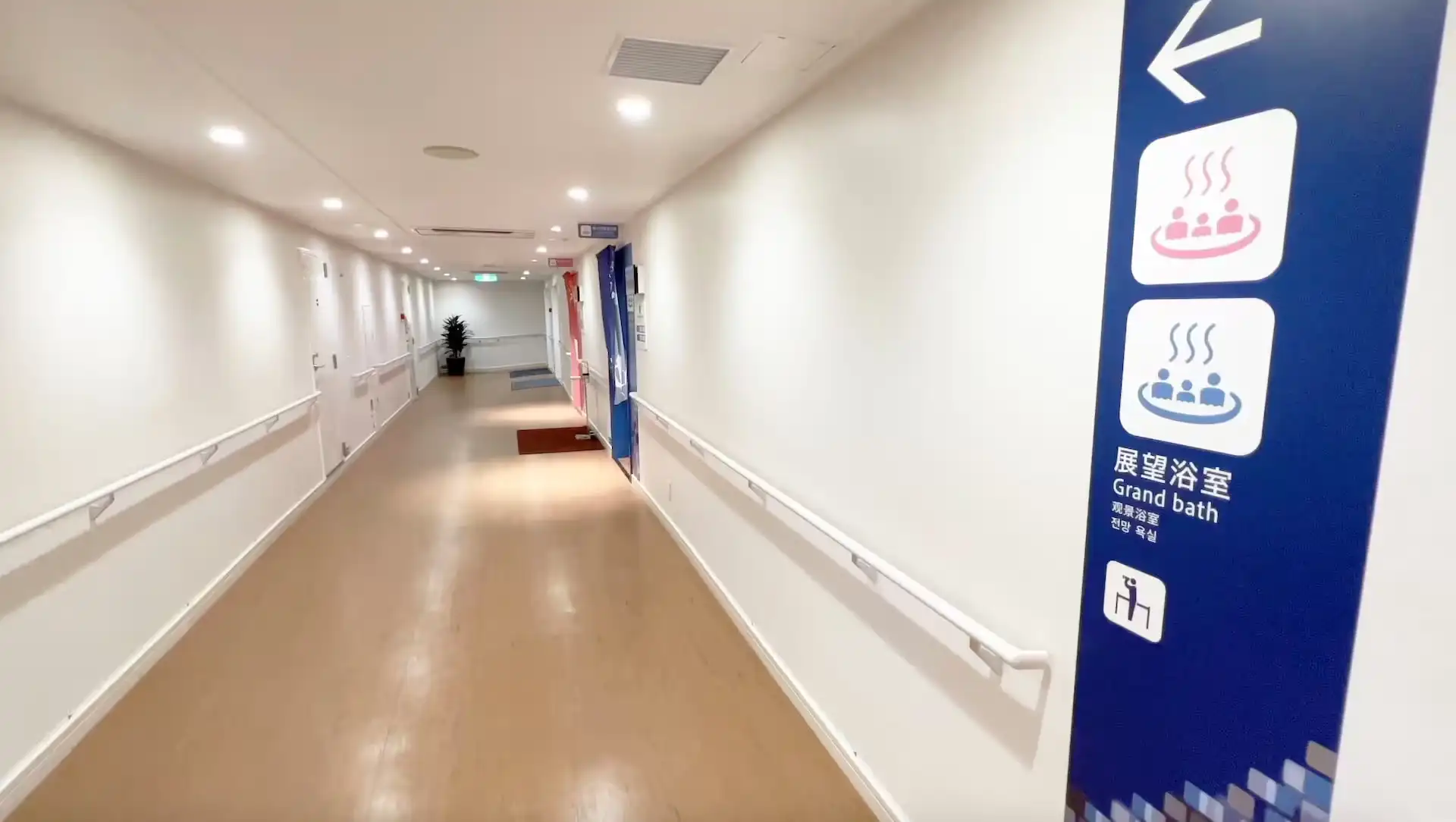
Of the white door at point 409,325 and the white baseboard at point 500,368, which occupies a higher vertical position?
the white door at point 409,325

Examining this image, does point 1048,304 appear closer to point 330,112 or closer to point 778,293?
point 778,293

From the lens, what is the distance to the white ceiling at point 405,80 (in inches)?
73.9

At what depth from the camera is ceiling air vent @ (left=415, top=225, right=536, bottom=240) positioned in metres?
6.43

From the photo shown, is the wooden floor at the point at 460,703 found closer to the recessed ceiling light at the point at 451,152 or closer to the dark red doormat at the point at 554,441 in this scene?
the recessed ceiling light at the point at 451,152

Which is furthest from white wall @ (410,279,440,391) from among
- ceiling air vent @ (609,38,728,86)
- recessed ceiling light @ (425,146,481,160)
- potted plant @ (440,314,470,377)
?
ceiling air vent @ (609,38,728,86)

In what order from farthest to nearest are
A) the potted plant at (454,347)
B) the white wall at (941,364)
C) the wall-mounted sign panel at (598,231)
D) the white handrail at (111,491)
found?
1. the potted plant at (454,347)
2. the wall-mounted sign panel at (598,231)
3. the white handrail at (111,491)
4. the white wall at (941,364)

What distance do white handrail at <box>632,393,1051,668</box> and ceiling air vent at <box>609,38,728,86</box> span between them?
5.49 ft

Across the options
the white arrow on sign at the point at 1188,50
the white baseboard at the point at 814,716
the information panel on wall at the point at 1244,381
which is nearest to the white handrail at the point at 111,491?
the white baseboard at the point at 814,716

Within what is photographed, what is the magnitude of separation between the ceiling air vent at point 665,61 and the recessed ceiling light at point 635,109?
25 cm

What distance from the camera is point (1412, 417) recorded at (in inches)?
34.9

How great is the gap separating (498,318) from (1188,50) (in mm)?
18483

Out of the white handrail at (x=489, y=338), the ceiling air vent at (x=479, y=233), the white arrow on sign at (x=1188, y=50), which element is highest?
the ceiling air vent at (x=479, y=233)

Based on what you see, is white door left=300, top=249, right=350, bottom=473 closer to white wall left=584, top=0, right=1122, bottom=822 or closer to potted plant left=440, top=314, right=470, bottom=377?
white wall left=584, top=0, right=1122, bottom=822

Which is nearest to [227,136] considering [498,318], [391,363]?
[391,363]
